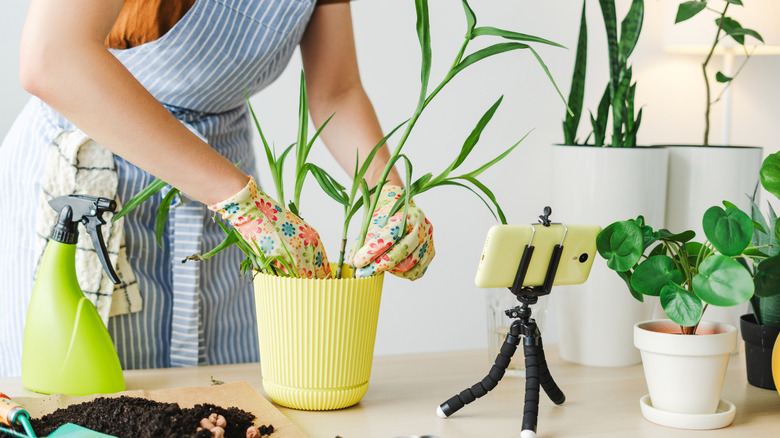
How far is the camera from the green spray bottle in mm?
795

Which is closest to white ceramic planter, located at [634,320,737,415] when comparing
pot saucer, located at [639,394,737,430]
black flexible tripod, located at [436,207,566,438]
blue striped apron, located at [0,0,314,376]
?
pot saucer, located at [639,394,737,430]

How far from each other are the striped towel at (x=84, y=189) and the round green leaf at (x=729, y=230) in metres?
0.77

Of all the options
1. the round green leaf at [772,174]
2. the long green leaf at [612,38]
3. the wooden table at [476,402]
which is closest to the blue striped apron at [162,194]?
the wooden table at [476,402]

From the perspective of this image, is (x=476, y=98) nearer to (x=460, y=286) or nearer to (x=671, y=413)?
(x=460, y=286)

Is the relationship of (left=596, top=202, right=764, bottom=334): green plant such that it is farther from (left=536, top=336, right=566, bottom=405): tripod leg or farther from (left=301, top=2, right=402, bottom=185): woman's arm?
(left=301, top=2, right=402, bottom=185): woman's arm

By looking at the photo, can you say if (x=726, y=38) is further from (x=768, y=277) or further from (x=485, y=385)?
(x=485, y=385)

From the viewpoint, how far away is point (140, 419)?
0.66 m

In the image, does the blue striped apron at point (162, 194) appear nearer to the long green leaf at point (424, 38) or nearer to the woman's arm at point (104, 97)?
the woman's arm at point (104, 97)

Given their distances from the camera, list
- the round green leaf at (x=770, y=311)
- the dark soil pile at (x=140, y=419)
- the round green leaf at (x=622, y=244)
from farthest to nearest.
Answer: the round green leaf at (x=770, y=311)
the round green leaf at (x=622, y=244)
the dark soil pile at (x=140, y=419)

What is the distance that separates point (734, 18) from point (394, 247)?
5.62 feet

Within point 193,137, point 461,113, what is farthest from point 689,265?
point 461,113

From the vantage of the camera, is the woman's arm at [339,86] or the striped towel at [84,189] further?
the woman's arm at [339,86]

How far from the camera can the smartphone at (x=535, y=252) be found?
2.34 feet

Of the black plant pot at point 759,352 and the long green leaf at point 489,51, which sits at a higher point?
the long green leaf at point 489,51
